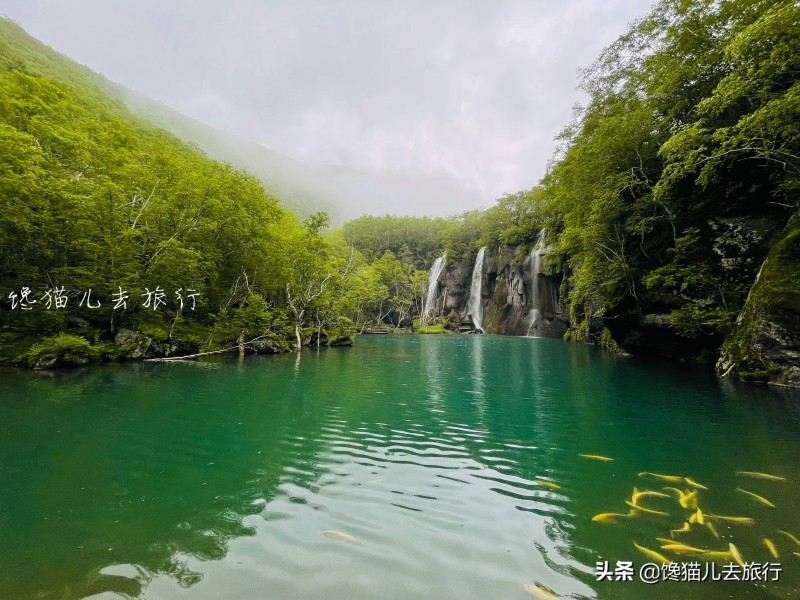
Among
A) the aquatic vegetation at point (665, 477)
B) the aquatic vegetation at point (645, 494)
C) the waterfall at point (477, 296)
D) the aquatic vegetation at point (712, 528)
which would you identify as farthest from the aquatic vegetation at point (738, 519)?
the waterfall at point (477, 296)

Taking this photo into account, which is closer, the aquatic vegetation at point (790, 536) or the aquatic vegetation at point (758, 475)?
the aquatic vegetation at point (790, 536)

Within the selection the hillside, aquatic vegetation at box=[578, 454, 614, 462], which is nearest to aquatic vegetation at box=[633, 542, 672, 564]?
aquatic vegetation at box=[578, 454, 614, 462]

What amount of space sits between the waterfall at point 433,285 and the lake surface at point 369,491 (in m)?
53.2

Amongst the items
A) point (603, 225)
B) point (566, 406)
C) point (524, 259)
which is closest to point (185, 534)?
point (566, 406)

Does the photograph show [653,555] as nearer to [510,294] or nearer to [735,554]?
[735,554]

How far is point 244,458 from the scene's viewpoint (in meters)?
5.69

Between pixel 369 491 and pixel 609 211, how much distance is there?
18.1m

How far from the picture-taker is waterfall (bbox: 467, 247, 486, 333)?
2245 inches

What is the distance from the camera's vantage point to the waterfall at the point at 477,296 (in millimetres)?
57031

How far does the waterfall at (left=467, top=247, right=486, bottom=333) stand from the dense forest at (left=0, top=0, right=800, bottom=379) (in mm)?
30489

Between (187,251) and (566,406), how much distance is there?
1748cm

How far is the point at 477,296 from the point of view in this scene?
5812cm

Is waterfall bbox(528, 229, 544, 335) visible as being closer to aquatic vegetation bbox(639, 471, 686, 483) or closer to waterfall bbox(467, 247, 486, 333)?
waterfall bbox(467, 247, 486, 333)

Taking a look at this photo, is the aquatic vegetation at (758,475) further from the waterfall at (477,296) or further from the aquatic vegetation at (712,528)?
the waterfall at (477,296)
